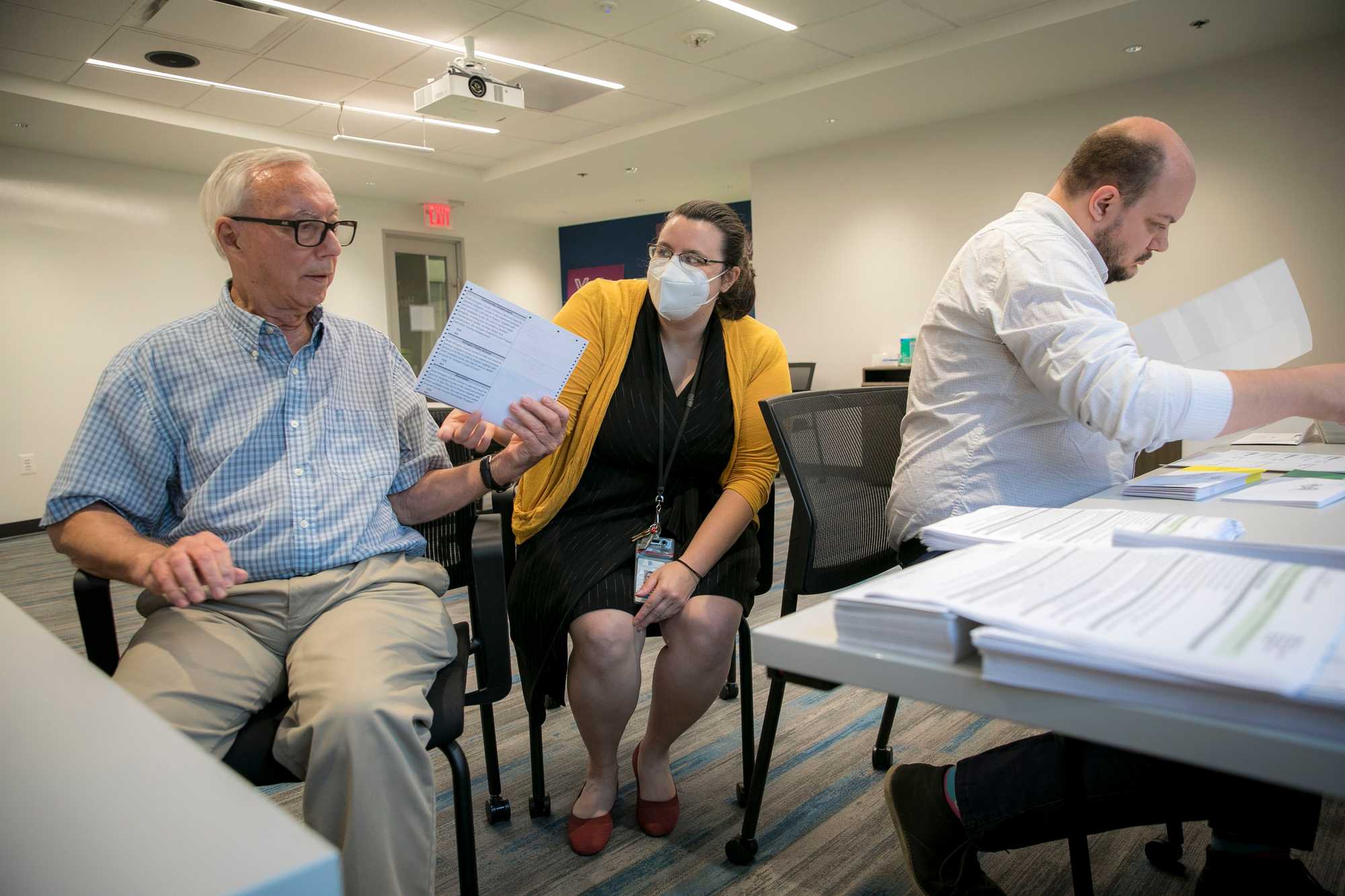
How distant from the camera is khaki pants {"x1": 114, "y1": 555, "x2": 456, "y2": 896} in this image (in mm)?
1076

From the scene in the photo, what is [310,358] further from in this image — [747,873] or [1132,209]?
[1132,209]

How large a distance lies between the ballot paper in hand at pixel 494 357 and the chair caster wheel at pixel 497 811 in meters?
0.91

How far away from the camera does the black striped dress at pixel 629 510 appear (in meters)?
1.72

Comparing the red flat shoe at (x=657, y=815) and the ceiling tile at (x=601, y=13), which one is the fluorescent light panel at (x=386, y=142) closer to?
the ceiling tile at (x=601, y=13)

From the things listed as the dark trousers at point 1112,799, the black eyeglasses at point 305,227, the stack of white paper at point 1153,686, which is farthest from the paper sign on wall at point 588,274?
the stack of white paper at point 1153,686

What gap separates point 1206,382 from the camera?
118cm

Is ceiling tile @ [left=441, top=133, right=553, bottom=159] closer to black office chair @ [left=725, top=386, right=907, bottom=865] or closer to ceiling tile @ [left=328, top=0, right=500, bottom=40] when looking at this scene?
ceiling tile @ [left=328, top=0, right=500, bottom=40]

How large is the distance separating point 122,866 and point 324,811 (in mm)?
830

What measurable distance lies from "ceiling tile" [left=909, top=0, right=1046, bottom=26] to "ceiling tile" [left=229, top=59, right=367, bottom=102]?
3666 millimetres

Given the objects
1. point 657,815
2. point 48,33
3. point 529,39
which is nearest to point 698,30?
point 529,39

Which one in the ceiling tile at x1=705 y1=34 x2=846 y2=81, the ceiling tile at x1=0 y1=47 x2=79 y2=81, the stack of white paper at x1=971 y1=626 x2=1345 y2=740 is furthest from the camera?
the ceiling tile at x1=705 y1=34 x2=846 y2=81

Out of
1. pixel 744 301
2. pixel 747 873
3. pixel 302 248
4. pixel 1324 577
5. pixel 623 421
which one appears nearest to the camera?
pixel 1324 577

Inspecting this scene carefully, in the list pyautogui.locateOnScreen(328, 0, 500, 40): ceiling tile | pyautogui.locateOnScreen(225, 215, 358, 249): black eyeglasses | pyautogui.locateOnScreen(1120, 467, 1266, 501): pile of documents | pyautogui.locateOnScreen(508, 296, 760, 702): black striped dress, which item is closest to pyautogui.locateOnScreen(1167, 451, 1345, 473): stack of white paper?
pyautogui.locateOnScreen(1120, 467, 1266, 501): pile of documents

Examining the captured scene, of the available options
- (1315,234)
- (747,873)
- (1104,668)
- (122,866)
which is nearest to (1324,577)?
(1104,668)
